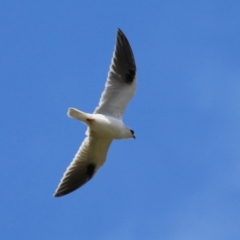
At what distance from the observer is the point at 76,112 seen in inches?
768

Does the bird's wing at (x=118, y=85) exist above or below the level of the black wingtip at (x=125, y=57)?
below

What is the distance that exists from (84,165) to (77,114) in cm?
181

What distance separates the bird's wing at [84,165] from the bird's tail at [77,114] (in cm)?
94

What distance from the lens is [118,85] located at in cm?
1998

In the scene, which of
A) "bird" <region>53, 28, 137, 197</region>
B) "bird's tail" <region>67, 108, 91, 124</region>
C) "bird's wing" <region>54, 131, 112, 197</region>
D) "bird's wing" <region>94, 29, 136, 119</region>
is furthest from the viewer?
"bird's wing" <region>54, 131, 112, 197</region>

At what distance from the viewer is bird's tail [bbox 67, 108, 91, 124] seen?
63.9 ft

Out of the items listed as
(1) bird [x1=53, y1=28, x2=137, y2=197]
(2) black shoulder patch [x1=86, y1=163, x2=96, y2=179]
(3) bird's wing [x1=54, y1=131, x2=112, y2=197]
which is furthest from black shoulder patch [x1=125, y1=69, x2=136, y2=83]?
(2) black shoulder patch [x1=86, y1=163, x2=96, y2=179]

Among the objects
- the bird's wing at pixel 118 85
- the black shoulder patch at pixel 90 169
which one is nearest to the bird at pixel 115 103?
the bird's wing at pixel 118 85

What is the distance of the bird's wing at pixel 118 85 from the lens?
65.4 feet

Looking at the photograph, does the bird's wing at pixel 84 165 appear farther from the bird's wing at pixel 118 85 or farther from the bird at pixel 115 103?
the bird's wing at pixel 118 85

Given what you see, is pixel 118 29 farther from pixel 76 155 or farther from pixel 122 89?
pixel 76 155

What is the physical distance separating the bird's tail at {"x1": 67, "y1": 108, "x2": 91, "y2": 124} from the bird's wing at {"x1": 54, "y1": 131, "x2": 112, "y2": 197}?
937 millimetres

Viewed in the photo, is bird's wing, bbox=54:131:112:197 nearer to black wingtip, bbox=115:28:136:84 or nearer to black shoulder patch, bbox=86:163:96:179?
black shoulder patch, bbox=86:163:96:179

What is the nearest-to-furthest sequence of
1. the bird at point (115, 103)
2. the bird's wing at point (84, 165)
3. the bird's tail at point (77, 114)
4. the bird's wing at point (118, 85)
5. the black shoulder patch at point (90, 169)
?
1. the bird's tail at point (77, 114)
2. the bird at point (115, 103)
3. the bird's wing at point (118, 85)
4. the bird's wing at point (84, 165)
5. the black shoulder patch at point (90, 169)
